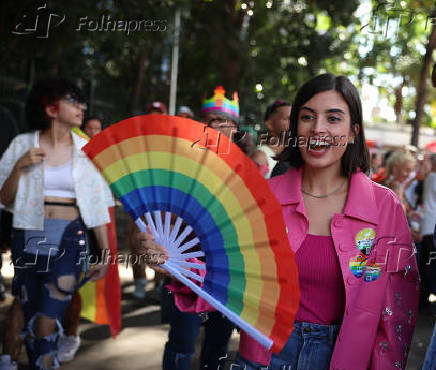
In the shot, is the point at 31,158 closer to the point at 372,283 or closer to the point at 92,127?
the point at 372,283

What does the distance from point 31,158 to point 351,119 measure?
2199 millimetres

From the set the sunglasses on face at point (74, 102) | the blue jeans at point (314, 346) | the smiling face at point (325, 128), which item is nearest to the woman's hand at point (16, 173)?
the sunglasses on face at point (74, 102)

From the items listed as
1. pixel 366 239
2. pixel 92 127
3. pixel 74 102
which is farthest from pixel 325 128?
pixel 92 127

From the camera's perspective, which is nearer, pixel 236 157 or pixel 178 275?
A: pixel 236 157

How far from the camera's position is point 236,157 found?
188 centimetres

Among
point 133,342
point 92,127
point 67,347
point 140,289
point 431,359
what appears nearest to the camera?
point 431,359

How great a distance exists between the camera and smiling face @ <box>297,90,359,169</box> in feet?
7.08

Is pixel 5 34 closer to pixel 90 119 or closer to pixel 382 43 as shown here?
pixel 90 119

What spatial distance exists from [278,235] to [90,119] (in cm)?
460

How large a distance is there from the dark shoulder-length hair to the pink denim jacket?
18 centimetres

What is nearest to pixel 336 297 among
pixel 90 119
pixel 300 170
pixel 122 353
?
pixel 300 170

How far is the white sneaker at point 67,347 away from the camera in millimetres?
4465

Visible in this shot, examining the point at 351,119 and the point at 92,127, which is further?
the point at 92,127

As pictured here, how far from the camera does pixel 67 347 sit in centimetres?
455
